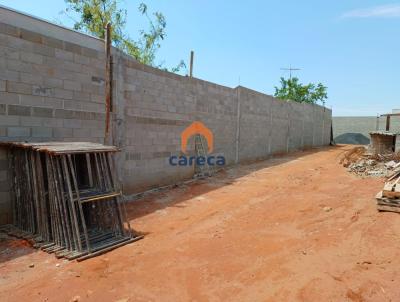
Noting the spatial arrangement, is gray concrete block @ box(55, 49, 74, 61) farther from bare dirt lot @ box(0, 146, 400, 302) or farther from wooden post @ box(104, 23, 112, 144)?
bare dirt lot @ box(0, 146, 400, 302)

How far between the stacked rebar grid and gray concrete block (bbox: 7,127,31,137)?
201 mm

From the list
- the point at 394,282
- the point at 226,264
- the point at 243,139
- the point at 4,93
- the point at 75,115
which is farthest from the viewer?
the point at 243,139

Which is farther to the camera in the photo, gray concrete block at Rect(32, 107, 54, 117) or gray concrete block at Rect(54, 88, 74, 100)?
gray concrete block at Rect(54, 88, 74, 100)

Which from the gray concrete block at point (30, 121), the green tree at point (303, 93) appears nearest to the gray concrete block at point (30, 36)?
the gray concrete block at point (30, 121)

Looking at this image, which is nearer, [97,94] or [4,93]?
[4,93]

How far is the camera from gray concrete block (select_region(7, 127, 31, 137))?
4.57 m

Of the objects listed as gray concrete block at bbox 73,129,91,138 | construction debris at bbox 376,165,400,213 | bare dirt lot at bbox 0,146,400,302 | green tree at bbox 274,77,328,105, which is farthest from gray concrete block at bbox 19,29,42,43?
green tree at bbox 274,77,328,105

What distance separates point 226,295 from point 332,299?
942 mm

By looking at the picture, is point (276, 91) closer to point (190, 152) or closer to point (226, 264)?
point (190, 152)

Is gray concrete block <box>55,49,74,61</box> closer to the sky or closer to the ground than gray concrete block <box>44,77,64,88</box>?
closer to the sky

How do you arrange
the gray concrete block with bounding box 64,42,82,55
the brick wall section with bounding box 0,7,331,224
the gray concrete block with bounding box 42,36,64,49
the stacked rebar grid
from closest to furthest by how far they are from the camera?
1. the stacked rebar grid
2. the brick wall section with bounding box 0,7,331,224
3. the gray concrete block with bounding box 42,36,64,49
4. the gray concrete block with bounding box 64,42,82,55

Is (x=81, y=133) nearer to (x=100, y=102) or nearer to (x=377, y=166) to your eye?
(x=100, y=102)

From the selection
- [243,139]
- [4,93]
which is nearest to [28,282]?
[4,93]

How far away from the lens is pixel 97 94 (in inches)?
236
